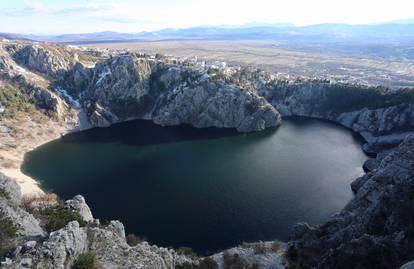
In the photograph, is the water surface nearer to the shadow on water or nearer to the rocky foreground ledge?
the shadow on water

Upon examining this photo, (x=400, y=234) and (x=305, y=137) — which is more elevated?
(x=400, y=234)

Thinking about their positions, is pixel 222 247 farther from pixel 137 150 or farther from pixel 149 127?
pixel 149 127

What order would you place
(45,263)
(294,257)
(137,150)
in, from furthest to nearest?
(137,150) → (294,257) → (45,263)

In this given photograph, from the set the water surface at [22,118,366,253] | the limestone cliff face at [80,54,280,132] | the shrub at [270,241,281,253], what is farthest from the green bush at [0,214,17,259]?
the limestone cliff face at [80,54,280,132]

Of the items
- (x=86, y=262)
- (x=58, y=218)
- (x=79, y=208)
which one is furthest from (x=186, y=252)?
(x=86, y=262)

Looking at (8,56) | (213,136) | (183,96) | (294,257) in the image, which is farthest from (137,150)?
(8,56)

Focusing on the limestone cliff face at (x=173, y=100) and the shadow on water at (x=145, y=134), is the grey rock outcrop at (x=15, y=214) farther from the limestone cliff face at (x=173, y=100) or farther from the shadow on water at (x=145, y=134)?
the limestone cliff face at (x=173, y=100)

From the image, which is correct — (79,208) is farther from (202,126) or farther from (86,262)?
(202,126)
